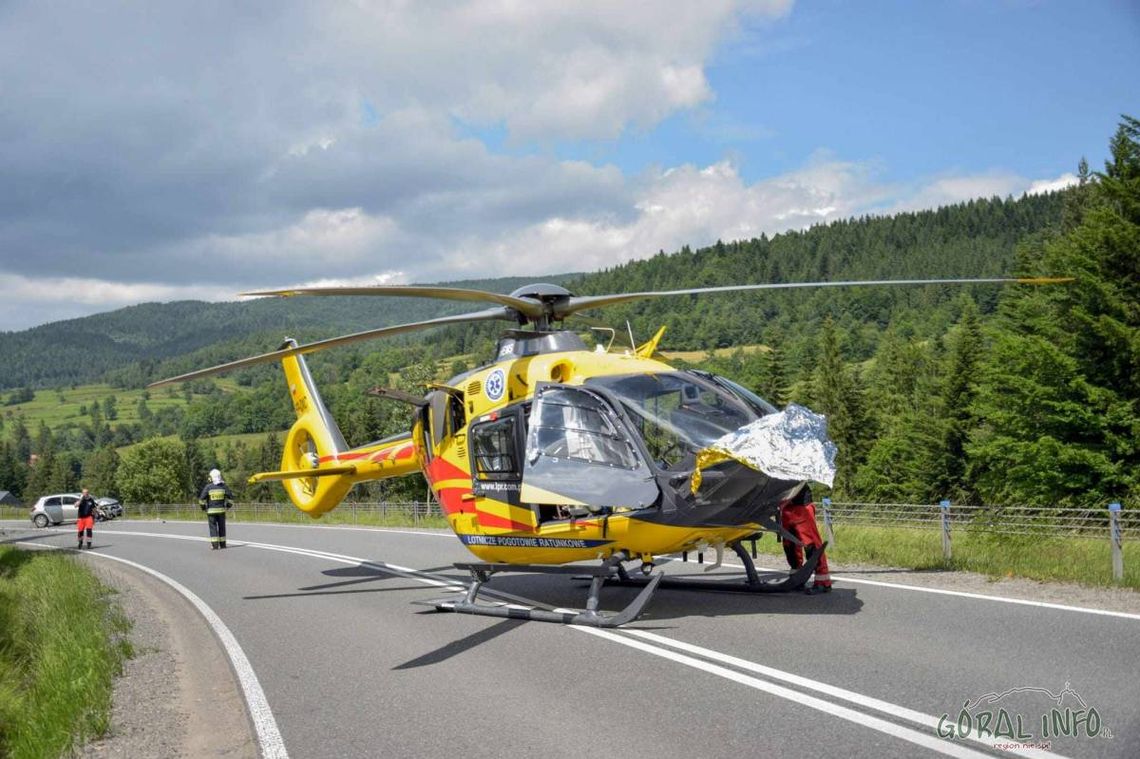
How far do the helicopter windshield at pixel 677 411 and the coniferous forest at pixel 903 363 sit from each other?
8.45 ft

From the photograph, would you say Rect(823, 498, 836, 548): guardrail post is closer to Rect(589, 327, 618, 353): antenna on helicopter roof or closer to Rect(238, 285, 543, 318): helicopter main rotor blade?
Rect(589, 327, 618, 353): antenna on helicopter roof

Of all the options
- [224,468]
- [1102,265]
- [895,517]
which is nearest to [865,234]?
[224,468]

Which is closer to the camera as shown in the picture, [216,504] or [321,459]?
[321,459]

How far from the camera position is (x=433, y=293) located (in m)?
9.52

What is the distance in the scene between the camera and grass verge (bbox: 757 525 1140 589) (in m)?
10.9

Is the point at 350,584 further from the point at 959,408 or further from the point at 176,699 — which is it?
the point at 959,408

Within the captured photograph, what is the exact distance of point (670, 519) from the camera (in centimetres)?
880

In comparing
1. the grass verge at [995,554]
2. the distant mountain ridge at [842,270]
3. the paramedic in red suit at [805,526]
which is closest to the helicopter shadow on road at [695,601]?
the paramedic in red suit at [805,526]

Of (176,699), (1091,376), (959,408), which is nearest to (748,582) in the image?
(176,699)

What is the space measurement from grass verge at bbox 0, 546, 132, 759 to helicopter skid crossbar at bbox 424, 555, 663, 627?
3641mm

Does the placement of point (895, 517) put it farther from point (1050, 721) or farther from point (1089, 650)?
point (1050, 721)

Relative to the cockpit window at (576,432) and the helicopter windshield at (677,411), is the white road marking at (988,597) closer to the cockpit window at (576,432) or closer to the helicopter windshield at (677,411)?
the helicopter windshield at (677,411)

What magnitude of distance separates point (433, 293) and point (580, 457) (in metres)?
2.31

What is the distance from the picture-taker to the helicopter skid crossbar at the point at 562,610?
9.02 m
